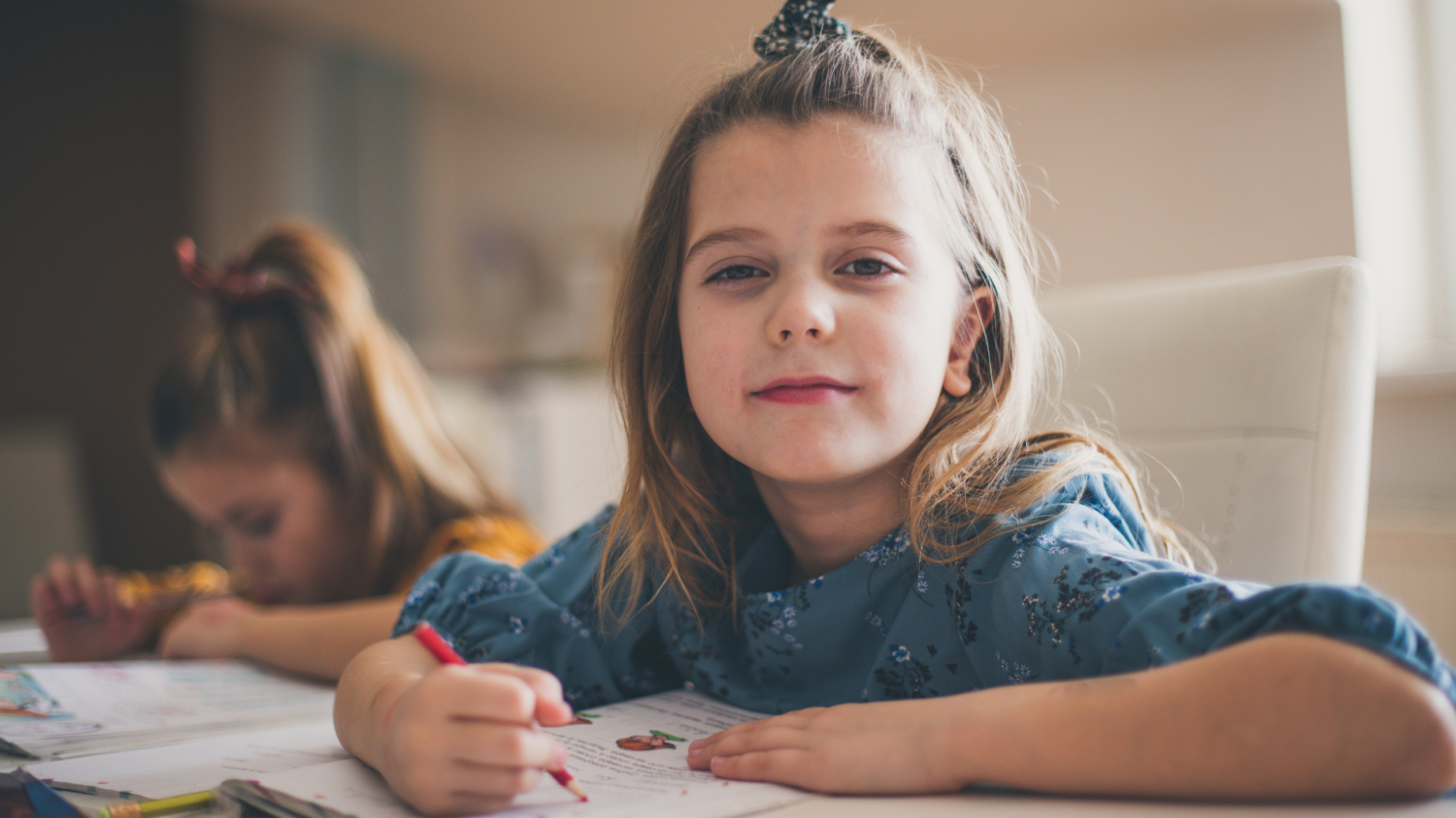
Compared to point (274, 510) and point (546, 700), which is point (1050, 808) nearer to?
point (546, 700)

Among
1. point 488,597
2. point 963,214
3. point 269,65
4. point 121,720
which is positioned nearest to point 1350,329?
point 963,214

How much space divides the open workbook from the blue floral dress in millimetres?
49

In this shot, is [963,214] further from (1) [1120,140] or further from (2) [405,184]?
(2) [405,184]

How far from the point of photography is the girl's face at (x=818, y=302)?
65 centimetres

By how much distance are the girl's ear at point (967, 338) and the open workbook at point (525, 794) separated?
30cm

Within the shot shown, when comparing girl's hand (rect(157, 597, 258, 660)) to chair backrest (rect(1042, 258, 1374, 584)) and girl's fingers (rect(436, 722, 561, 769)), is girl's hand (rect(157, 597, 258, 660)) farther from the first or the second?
chair backrest (rect(1042, 258, 1374, 584))

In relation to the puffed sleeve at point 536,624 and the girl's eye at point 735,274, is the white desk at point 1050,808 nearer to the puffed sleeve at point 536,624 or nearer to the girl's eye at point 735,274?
the puffed sleeve at point 536,624

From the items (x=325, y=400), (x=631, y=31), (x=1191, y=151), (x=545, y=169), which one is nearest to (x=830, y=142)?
(x=325, y=400)

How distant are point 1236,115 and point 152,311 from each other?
308 centimetres

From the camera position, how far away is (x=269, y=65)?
3.31 metres

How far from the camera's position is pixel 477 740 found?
455 mm

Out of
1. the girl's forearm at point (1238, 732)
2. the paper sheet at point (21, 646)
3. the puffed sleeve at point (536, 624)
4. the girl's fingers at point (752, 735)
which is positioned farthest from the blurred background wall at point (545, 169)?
the paper sheet at point (21, 646)

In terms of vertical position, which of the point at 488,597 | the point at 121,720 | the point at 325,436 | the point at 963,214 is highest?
the point at 963,214

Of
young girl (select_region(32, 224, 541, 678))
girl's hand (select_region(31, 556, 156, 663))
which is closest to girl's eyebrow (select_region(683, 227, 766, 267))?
young girl (select_region(32, 224, 541, 678))
